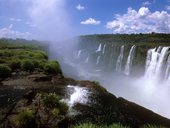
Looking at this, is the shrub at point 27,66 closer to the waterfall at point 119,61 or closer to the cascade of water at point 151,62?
the cascade of water at point 151,62

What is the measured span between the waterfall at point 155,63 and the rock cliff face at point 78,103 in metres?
24.5

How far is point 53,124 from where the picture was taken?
18781 millimetres

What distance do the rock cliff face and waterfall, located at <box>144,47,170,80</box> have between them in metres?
24.5

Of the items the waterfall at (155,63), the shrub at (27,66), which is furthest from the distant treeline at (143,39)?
the shrub at (27,66)

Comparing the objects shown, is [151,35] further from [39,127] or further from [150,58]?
[39,127]

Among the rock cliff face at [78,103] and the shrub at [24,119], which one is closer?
the shrub at [24,119]

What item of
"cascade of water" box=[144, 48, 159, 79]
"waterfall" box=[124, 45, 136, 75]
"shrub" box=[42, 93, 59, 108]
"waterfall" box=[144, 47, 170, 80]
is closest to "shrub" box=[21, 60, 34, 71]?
"shrub" box=[42, 93, 59, 108]

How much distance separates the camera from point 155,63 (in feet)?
182

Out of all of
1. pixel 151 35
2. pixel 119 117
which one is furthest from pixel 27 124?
pixel 151 35

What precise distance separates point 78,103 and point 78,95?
262cm

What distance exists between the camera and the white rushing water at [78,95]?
2433 centimetres

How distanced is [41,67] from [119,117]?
864 inches

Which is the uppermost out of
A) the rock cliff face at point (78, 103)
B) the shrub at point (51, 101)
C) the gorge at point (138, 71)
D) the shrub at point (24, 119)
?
the shrub at point (51, 101)

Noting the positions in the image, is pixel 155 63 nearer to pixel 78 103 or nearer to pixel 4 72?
pixel 4 72
